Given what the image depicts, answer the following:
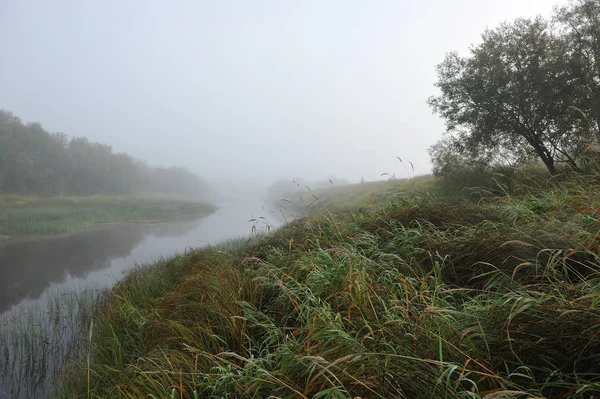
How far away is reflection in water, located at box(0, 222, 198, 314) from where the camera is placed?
9916 millimetres

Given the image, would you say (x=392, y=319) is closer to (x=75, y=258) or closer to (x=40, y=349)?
(x=40, y=349)

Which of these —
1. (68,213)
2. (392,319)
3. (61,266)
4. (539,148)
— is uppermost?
(539,148)

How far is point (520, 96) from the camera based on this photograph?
38.3ft

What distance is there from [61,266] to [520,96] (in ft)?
60.4

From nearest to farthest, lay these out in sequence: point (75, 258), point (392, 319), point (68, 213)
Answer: point (392, 319) < point (75, 258) < point (68, 213)

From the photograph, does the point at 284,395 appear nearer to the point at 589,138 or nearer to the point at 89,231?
the point at 589,138

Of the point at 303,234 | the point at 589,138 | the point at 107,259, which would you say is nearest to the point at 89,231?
the point at 107,259

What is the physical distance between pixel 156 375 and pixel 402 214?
4369 millimetres

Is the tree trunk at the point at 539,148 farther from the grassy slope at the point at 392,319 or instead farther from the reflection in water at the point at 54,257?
the reflection in water at the point at 54,257

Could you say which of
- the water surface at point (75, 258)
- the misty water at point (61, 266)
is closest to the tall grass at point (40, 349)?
Result: the misty water at point (61, 266)

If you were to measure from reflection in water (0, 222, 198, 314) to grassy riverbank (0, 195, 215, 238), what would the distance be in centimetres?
212

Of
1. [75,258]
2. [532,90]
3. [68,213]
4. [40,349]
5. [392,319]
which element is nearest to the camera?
[392,319]

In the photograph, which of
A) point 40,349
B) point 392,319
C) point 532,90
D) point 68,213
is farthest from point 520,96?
point 68,213

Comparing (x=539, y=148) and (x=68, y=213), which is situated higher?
(x=539, y=148)
